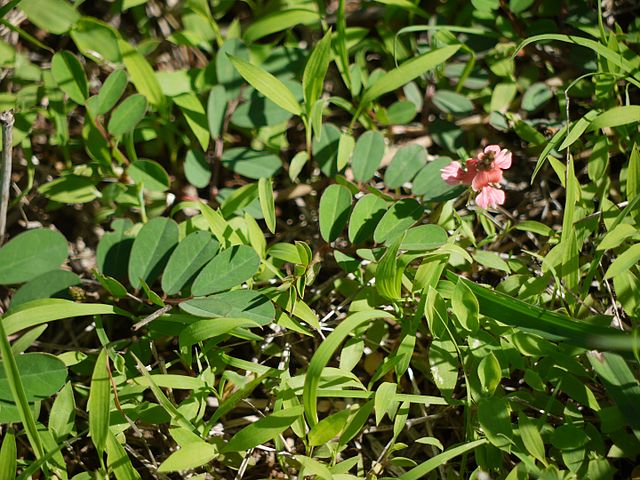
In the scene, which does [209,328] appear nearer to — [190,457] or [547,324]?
[190,457]

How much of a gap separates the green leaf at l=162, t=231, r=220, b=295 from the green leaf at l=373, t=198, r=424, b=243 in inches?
16.8

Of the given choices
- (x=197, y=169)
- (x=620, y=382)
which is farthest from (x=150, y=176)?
(x=620, y=382)

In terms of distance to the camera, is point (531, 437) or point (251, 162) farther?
point (251, 162)

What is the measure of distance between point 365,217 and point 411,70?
49 centimetres

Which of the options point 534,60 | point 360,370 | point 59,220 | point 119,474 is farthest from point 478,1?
point 119,474

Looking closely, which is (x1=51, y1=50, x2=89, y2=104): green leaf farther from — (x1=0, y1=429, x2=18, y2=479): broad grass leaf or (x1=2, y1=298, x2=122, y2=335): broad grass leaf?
(x1=0, y1=429, x2=18, y2=479): broad grass leaf

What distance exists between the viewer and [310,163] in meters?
2.13

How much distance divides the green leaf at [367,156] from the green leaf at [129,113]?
2.11 ft

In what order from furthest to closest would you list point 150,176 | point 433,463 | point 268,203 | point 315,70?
1. point 150,176
2. point 315,70
3. point 268,203
4. point 433,463

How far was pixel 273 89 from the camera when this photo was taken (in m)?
1.87

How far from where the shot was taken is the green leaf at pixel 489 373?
1541 millimetres

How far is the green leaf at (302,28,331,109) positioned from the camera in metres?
1.86

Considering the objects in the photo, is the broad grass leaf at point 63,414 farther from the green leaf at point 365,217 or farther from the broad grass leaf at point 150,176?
the green leaf at point 365,217

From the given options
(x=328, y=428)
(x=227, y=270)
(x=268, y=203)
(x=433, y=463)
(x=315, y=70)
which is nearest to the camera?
(x=433, y=463)
